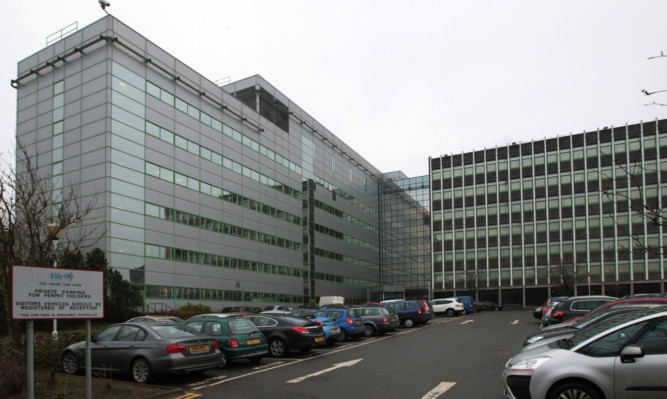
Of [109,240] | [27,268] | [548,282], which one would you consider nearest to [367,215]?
[548,282]

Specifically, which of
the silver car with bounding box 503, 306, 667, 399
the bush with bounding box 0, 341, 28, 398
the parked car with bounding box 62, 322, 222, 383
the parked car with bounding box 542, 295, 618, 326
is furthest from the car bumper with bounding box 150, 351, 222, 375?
the parked car with bounding box 542, 295, 618, 326

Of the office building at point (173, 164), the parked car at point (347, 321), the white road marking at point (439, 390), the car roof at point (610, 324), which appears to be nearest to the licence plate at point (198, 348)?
the white road marking at point (439, 390)

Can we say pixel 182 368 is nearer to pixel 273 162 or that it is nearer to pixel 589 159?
pixel 273 162

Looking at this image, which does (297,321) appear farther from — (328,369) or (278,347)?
(328,369)

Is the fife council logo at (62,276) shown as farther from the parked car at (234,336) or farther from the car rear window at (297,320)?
the car rear window at (297,320)

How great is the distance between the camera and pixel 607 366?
6.50 metres

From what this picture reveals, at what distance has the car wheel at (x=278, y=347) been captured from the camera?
16109 mm

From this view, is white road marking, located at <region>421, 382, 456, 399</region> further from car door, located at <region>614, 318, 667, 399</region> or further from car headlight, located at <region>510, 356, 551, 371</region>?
car door, located at <region>614, 318, 667, 399</region>

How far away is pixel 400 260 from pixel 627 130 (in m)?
41.3

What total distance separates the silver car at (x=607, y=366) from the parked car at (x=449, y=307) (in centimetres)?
3744

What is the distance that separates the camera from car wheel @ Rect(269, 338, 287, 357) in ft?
52.9

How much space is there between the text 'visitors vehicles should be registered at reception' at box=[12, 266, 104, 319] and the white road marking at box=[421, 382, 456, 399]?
601 centimetres

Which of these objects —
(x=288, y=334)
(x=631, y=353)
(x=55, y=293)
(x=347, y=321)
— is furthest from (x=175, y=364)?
(x=347, y=321)

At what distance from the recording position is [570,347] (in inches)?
281
